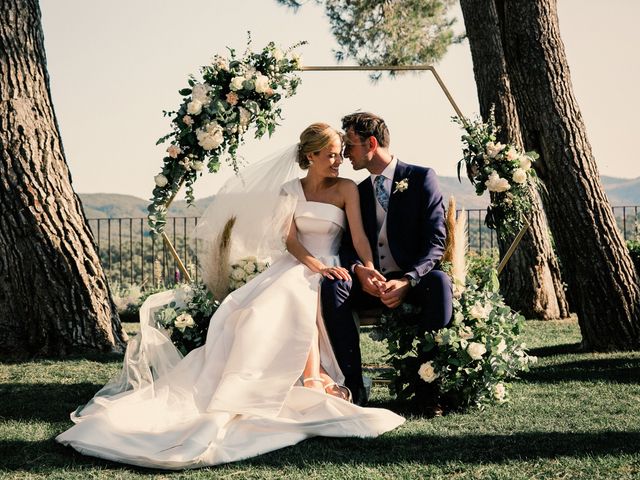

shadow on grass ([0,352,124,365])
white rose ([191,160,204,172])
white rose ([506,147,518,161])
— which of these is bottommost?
shadow on grass ([0,352,124,365])

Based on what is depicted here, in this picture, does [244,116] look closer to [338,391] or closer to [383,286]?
[383,286]

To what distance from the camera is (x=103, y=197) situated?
47344mm

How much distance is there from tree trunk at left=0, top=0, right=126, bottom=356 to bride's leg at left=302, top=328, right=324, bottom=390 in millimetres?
2573

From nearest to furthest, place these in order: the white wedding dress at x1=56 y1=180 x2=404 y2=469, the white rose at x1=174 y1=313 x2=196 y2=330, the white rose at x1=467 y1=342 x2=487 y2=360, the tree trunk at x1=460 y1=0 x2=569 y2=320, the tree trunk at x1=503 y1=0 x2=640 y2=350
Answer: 1. the white wedding dress at x1=56 y1=180 x2=404 y2=469
2. the white rose at x1=467 y1=342 x2=487 y2=360
3. the white rose at x1=174 y1=313 x2=196 y2=330
4. the tree trunk at x1=503 y1=0 x2=640 y2=350
5. the tree trunk at x1=460 y1=0 x2=569 y2=320

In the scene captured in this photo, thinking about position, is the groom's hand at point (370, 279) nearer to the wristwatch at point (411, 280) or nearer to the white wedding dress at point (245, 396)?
the wristwatch at point (411, 280)

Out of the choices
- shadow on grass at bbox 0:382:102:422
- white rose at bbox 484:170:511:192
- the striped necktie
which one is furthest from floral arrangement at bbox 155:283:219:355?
white rose at bbox 484:170:511:192

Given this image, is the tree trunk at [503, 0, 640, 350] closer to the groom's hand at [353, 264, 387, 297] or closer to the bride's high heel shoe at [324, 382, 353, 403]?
the groom's hand at [353, 264, 387, 297]

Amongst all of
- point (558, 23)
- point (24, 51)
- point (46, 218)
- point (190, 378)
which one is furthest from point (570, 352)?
point (24, 51)

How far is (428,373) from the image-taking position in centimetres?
453

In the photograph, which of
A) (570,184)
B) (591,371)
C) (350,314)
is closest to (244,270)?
(350,314)

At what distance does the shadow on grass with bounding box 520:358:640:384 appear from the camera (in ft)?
17.9

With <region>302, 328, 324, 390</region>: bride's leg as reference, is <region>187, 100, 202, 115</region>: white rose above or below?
above

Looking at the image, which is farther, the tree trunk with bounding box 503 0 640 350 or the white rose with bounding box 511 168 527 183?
the tree trunk with bounding box 503 0 640 350

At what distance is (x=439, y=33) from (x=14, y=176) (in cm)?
852
